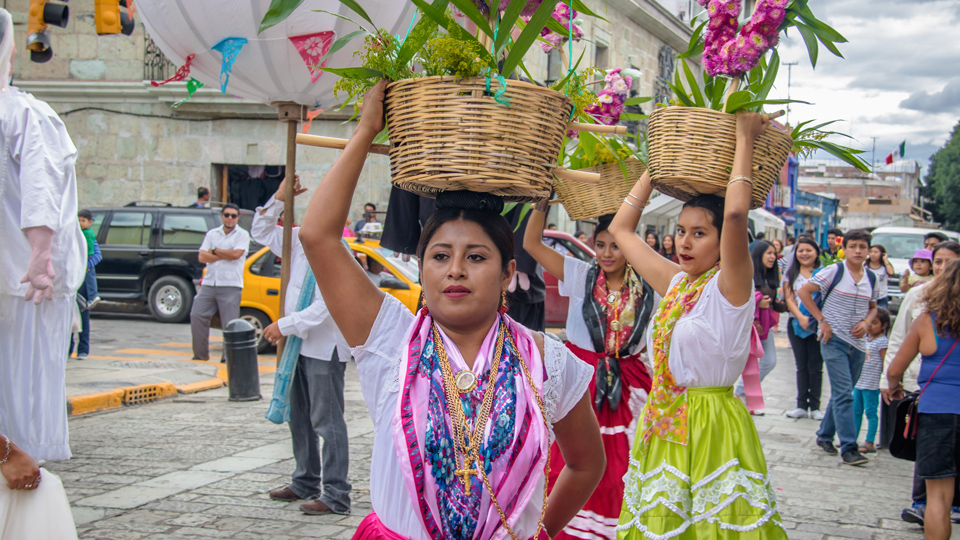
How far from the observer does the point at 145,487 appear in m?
5.41

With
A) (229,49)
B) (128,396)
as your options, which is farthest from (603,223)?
(128,396)

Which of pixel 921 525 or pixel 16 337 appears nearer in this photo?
pixel 16 337

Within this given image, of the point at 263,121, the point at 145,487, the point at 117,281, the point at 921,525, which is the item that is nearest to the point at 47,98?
the point at 263,121

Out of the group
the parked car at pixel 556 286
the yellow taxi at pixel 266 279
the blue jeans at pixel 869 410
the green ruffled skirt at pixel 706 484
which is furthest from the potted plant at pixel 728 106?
the parked car at pixel 556 286

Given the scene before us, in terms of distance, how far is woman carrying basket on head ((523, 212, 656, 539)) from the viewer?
427 cm

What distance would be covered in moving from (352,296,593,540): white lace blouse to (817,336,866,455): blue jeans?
5.60m

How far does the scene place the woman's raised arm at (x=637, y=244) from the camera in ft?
12.7

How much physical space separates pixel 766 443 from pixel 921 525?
91.0 inches

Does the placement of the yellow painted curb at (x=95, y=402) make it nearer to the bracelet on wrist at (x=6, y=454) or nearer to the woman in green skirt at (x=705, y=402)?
the bracelet on wrist at (x=6, y=454)

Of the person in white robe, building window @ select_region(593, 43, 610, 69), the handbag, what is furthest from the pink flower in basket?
building window @ select_region(593, 43, 610, 69)

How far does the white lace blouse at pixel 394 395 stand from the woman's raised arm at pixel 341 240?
5 cm

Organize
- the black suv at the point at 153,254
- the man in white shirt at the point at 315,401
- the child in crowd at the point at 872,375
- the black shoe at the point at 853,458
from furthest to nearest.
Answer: the black suv at the point at 153,254, the child in crowd at the point at 872,375, the black shoe at the point at 853,458, the man in white shirt at the point at 315,401

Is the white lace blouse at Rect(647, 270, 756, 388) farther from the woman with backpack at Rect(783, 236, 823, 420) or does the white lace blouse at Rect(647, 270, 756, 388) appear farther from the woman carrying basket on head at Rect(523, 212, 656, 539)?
the woman with backpack at Rect(783, 236, 823, 420)

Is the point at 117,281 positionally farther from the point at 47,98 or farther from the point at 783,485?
the point at 783,485
